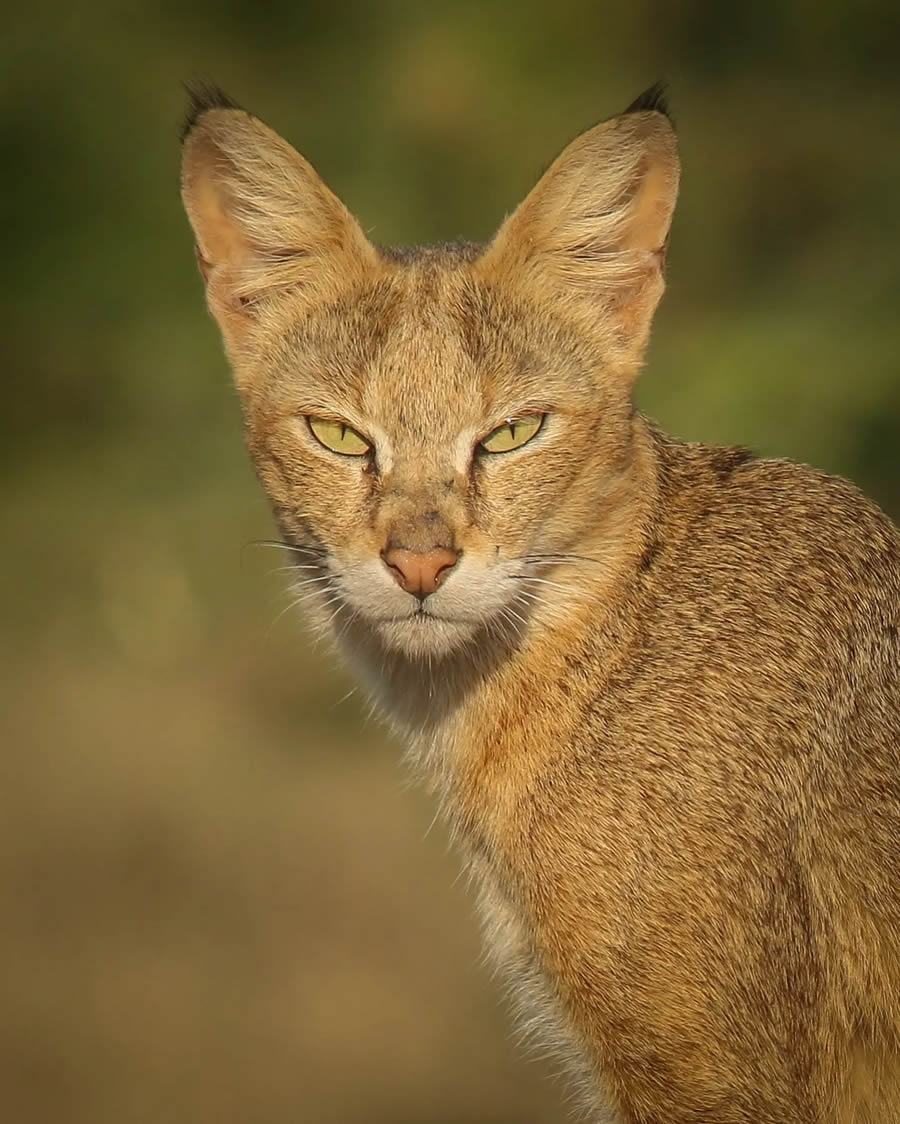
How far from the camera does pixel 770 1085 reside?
443 cm

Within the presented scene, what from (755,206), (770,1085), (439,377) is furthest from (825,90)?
(770,1085)

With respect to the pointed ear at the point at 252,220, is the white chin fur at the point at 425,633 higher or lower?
lower

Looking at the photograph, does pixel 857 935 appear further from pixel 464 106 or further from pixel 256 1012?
pixel 464 106

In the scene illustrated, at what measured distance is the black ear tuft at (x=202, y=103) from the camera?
15.9 ft

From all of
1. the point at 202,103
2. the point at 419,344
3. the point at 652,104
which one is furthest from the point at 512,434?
the point at 202,103

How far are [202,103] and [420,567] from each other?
58.6 inches

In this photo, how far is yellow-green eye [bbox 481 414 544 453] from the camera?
184 inches

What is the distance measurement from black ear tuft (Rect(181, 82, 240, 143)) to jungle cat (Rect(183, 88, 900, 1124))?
16mm

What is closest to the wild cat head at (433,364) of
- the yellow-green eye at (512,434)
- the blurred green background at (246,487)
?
the yellow-green eye at (512,434)

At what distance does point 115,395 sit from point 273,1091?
6616 mm

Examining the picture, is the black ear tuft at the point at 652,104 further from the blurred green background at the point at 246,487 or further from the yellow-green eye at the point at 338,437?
the blurred green background at the point at 246,487

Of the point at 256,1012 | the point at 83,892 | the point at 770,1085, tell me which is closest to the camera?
the point at 770,1085

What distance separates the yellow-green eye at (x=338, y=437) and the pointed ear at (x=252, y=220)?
20.0 inches

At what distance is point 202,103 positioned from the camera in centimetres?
488
